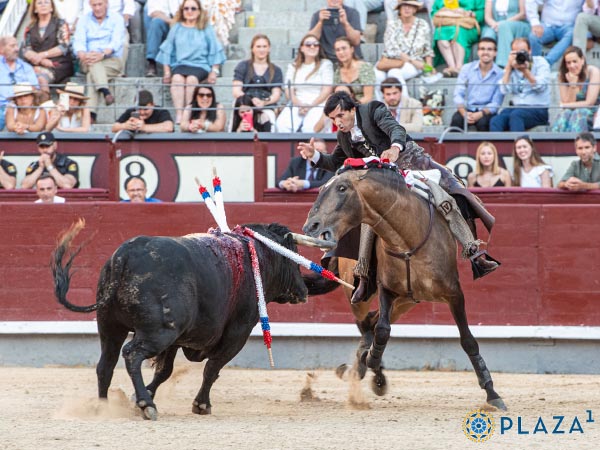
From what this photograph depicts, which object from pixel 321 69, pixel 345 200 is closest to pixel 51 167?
pixel 321 69

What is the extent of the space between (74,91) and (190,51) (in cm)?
118

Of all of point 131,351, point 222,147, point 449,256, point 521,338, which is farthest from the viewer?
point 222,147

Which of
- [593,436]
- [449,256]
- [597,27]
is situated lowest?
[593,436]

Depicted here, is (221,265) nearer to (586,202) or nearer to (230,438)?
(230,438)

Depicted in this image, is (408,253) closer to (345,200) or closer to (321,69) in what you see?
(345,200)

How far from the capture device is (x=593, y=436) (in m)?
6.61

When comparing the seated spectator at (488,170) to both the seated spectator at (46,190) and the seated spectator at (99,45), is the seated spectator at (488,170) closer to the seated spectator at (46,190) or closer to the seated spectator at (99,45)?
the seated spectator at (46,190)

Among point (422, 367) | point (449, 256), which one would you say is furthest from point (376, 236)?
point (422, 367)

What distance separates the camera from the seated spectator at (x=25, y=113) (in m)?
11.9

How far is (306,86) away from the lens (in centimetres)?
1195

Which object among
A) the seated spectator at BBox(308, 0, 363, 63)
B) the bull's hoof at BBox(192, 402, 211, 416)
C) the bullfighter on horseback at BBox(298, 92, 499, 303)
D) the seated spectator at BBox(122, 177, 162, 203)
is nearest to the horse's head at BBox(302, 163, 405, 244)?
the bullfighter on horseback at BBox(298, 92, 499, 303)

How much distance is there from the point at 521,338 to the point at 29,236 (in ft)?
13.8

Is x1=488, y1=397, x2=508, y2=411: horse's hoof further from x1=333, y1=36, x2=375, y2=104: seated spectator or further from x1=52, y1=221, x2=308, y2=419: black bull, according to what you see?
x1=333, y1=36, x2=375, y2=104: seated spectator

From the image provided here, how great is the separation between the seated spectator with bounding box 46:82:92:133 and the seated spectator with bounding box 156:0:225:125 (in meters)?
0.84
